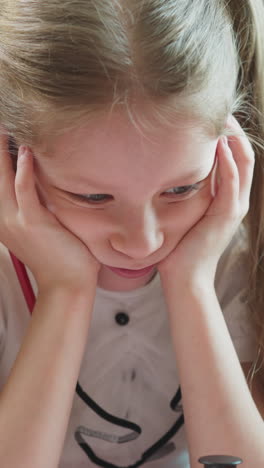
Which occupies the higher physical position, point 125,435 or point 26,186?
point 26,186

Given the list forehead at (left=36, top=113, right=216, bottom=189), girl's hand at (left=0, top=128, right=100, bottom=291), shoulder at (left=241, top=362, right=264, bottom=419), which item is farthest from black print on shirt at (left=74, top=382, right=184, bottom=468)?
forehead at (left=36, top=113, right=216, bottom=189)

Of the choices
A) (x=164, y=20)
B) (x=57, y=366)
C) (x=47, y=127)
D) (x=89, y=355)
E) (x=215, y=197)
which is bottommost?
(x=89, y=355)

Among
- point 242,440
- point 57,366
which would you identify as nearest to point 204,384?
point 242,440

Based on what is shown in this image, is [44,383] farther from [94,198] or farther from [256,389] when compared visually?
[256,389]

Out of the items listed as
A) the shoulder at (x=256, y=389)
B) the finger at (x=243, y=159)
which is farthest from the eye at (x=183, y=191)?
the shoulder at (x=256, y=389)

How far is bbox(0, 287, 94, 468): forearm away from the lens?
939 mm

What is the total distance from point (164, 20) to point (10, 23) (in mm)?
182

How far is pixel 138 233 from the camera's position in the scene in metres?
0.92

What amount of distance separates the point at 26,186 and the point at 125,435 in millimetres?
438

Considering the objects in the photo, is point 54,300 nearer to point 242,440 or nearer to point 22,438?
point 22,438

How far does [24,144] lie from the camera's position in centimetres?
94

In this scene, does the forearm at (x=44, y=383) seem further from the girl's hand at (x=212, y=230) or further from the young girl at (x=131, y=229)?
the girl's hand at (x=212, y=230)

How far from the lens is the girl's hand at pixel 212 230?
1.04 meters

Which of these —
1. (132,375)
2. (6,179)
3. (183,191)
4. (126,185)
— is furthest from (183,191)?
(132,375)
